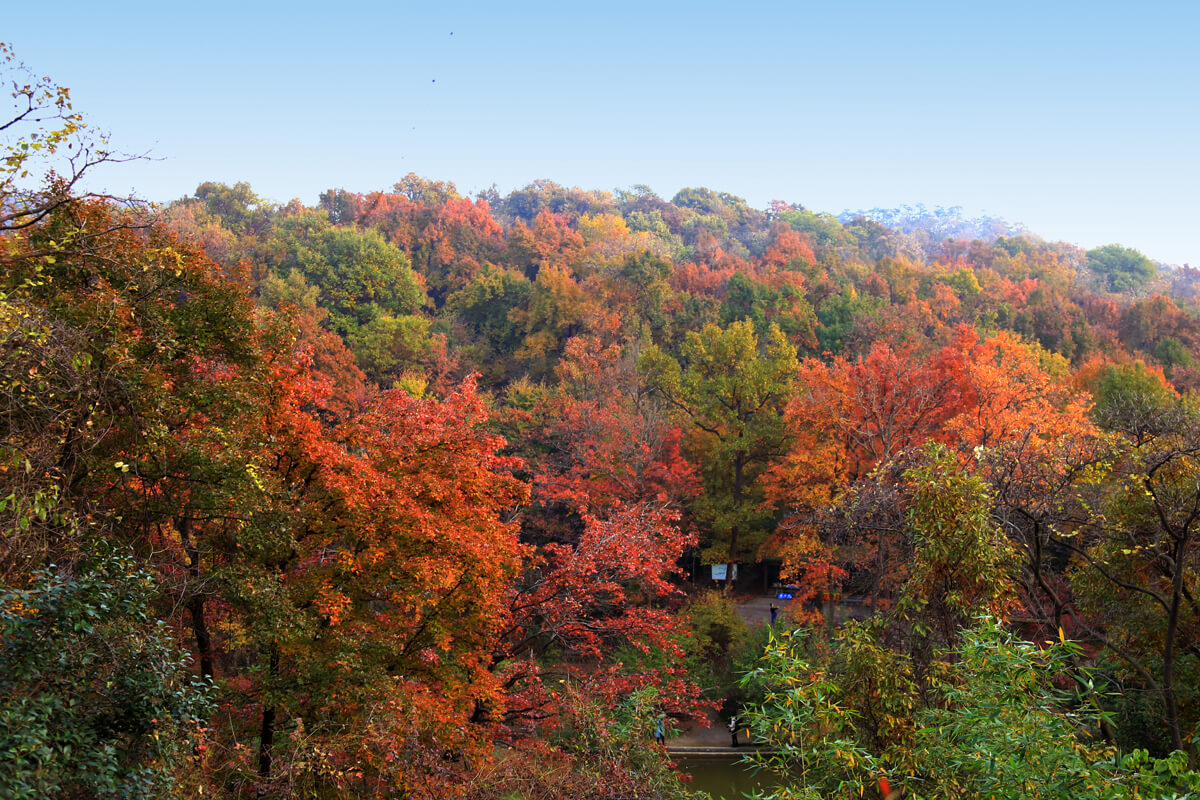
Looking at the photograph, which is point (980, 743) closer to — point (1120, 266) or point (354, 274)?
point (354, 274)

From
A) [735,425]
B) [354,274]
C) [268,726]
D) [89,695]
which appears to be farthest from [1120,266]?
[89,695]

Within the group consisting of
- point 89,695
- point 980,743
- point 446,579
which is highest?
point 980,743

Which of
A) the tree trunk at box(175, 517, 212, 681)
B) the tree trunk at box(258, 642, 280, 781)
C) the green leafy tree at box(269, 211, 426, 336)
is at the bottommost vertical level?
the tree trunk at box(258, 642, 280, 781)

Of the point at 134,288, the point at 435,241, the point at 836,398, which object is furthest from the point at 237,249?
the point at 134,288

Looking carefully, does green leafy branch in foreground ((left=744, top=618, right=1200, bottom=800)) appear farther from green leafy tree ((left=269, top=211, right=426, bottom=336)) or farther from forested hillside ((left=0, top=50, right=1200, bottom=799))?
green leafy tree ((left=269, top=211, right=426, bottom=336))

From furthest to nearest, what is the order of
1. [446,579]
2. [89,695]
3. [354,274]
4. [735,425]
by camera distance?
1. [354,274]
2. [735,425]
3. [446,579]
4. [89,695]

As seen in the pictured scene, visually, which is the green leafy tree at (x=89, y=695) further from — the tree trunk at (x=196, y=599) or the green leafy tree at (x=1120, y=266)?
the green leafy tree at (x=1120, y=266)

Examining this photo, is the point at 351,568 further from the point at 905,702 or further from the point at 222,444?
the point at 905,702

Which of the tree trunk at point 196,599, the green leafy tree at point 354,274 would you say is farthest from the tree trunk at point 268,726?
the green leafy tree at point 354,274

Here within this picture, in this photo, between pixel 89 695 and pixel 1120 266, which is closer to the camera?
pixel 89 695

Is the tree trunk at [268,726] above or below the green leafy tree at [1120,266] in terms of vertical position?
below

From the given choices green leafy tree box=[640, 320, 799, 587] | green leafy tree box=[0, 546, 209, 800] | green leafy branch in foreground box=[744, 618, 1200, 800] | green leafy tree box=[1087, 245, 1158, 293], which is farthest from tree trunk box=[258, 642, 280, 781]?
green leafy tree box=[1087, 245, 1158, 293]

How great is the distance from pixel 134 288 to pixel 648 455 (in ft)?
58.2

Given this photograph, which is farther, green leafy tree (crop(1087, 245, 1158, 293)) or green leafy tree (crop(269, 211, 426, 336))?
green leafy tree (crop(1087, 245, 1158, 293))
